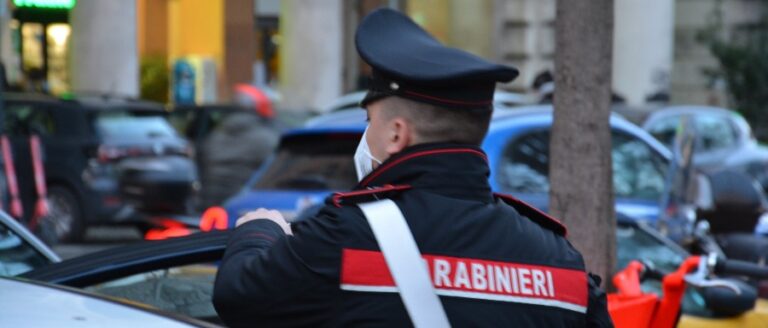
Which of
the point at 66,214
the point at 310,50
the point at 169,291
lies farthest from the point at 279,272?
the point at 310,50

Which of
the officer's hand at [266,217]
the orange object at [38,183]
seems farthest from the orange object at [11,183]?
the officer's hand at [266,217]

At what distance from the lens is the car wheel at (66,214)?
16.9m

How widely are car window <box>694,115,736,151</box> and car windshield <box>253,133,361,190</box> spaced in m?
13.2

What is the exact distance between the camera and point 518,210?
309cm

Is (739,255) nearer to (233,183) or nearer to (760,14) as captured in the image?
(233,183)

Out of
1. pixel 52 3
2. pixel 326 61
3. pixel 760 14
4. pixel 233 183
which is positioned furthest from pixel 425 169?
pixel 760 14

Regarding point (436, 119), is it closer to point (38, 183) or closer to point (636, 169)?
point (636, 169)

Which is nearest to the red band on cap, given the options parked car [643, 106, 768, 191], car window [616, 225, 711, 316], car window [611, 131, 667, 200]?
car window [616, 225, 711, 316]

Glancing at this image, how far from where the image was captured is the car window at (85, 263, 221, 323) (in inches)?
178

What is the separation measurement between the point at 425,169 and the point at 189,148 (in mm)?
14816

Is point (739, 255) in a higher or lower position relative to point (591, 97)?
lower

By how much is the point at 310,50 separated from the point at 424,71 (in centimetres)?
2795

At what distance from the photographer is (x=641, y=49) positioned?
105 feet

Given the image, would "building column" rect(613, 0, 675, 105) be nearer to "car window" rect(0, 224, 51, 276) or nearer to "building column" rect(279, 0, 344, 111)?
"building column" rect(279, 0, 344, 111)
